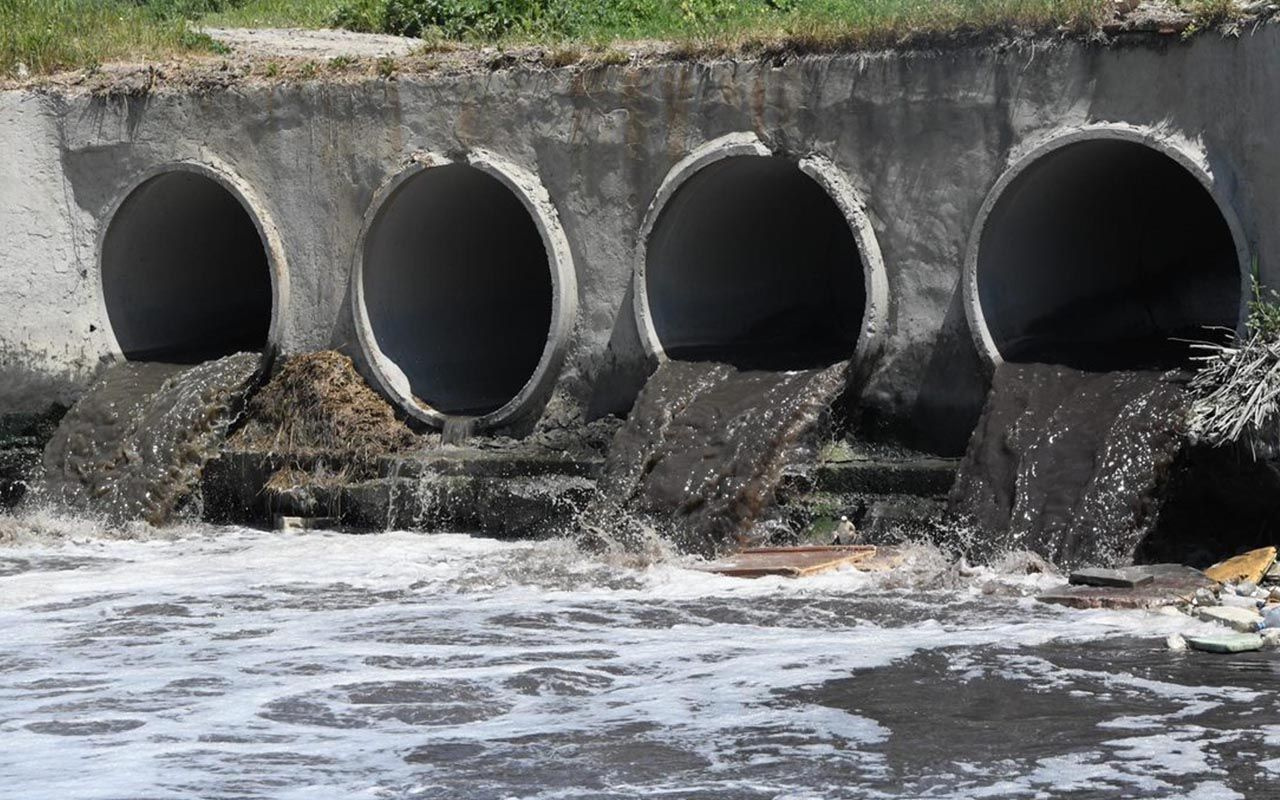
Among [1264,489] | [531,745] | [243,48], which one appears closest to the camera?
[531,745]

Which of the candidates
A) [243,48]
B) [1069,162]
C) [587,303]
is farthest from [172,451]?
[1069,162]

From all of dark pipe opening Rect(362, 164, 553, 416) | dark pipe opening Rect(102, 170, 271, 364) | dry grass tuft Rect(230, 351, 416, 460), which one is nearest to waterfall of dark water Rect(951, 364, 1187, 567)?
dark pipe opening Rect(362, 164, 553, 416)

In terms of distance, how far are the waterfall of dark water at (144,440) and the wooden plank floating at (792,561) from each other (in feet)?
12.8

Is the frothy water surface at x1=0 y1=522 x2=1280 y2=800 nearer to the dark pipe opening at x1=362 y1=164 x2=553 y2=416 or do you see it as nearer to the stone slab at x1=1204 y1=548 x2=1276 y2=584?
the stone slab at x1=1204 y1=548 x2=1276 y2=584

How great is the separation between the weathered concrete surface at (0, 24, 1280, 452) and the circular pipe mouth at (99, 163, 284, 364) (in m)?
0.11

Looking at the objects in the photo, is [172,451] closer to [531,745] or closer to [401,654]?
[401,654]

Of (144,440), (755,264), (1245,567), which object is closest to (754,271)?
(755,264)

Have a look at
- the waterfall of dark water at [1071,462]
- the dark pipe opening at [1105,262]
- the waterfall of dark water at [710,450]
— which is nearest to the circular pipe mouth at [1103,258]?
the dark pipe opening at [1105,262]

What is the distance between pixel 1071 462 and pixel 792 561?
1.44 metres

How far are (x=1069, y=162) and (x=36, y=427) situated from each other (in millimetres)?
7117

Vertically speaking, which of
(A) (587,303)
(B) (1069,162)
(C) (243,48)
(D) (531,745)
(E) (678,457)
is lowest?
(D) (531,745)

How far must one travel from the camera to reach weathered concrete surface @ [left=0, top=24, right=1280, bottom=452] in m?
9.70

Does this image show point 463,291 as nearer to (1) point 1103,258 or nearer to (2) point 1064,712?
(1) point 1103,258

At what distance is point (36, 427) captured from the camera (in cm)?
1320
